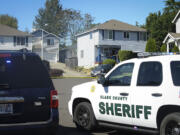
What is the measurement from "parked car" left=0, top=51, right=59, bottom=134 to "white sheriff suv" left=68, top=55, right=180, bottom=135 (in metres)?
1.69

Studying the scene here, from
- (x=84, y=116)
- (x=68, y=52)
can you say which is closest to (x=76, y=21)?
(x=68, y=52)

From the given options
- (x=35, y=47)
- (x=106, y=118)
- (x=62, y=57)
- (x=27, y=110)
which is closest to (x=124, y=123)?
(x=106, y=118)

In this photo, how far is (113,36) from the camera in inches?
2137

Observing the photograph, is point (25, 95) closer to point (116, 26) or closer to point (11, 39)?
point (116, 26)

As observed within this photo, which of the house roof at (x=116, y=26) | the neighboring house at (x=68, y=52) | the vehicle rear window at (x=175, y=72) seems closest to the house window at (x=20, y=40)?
the neighboring house at (x=68, y=52)

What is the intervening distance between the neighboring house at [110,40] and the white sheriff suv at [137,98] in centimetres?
4510

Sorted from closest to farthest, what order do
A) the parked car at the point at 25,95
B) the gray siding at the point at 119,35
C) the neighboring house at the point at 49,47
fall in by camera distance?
1. the parked car at the point at 25,95
2. the gray siding at the point at 119,35
3. the neighboring house at the point at 49,47

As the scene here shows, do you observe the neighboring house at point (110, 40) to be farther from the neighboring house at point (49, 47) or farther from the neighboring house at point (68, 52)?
the neighboring house at point (68, 52)

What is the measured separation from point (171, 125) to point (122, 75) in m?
1.67

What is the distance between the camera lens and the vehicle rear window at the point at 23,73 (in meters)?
5.76

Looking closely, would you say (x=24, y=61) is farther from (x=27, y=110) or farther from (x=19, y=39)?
(x=19, y=39)

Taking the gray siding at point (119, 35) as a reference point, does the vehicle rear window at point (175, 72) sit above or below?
below

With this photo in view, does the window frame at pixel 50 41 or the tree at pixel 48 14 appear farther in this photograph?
the tree at pixel 48 14

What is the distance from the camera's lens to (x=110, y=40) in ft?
178
